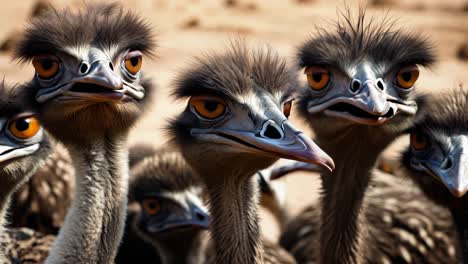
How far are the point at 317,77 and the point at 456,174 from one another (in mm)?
856

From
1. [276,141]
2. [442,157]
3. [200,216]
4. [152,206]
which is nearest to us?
[276,141]

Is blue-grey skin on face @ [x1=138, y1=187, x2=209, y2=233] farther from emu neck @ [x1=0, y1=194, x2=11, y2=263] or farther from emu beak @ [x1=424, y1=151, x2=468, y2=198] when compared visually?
emu beak @ [x1=424, y1=151, x2=468, y2=198]

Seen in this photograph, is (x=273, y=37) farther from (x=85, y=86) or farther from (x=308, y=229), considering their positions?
(x=85, y=86)

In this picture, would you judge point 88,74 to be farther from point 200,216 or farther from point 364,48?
point 200,216

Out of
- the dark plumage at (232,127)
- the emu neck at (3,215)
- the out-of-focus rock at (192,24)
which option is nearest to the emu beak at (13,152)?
the emu neck at (3,215)

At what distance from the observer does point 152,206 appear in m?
5.46

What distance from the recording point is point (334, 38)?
4.58 metres

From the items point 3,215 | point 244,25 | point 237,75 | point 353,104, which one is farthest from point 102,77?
point 244,25

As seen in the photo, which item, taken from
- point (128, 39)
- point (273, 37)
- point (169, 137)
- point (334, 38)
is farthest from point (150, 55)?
point (273, 37)

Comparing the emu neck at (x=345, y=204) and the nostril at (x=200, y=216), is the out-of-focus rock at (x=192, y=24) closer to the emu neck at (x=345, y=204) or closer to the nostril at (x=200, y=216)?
the nostril at (x=200, y=216)

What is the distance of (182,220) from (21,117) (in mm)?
1395

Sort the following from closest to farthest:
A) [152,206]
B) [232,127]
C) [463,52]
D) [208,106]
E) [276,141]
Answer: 1. [276,141]
2. [232,127]
3. [208,106]
4. [152,206]
5. [463,52]

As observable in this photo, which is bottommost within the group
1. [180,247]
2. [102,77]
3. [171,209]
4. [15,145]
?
[180,247]

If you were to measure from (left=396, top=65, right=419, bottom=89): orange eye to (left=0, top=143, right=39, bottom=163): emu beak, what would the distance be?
72.7 inches
